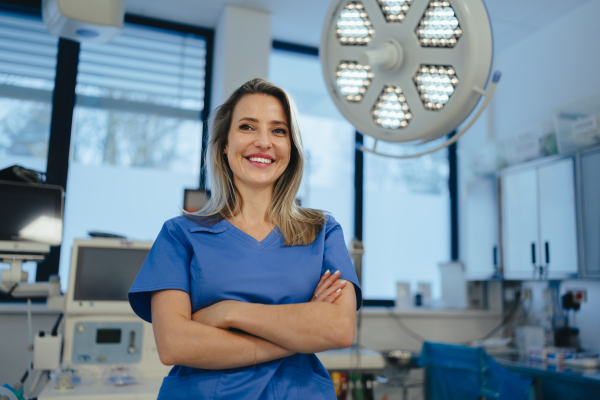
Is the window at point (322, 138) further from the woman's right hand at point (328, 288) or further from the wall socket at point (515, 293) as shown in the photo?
the woman's right hand at point (328, 288)

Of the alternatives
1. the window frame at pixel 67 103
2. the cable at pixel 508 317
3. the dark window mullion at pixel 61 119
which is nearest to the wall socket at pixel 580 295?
the cable at pixel 508 317

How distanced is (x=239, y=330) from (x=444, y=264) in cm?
303

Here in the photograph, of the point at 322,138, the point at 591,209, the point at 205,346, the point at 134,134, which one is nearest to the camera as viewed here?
the point at 205,346

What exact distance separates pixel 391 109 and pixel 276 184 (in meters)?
0.34

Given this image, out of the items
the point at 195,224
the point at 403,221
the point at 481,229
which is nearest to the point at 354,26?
the point at 195,224

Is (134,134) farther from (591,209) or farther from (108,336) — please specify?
(591,209)

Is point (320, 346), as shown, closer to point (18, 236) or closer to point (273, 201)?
point (273, 201)

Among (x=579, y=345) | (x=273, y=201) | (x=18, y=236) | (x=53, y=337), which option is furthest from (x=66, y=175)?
(x=579, y=345)

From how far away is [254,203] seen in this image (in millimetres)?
1246

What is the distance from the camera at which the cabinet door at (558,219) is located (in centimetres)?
287

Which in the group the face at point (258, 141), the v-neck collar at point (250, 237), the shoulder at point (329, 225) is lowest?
the v-neck collar at point (250, 237)

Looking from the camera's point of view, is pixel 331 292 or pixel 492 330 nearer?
pixel 331 292

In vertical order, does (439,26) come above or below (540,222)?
above

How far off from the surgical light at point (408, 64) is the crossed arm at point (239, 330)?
0.48 meters
